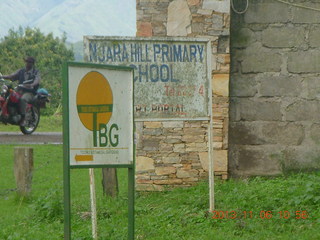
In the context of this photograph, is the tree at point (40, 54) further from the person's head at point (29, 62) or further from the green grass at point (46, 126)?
the person's head at point (29, 62)

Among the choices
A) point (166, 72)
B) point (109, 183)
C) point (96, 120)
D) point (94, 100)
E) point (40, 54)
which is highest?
point (40, 54)

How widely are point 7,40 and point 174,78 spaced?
93.2 ft

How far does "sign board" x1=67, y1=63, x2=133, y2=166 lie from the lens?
4.65 meters

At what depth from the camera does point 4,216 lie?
26.6ft

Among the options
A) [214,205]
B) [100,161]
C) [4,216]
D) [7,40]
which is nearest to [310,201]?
[214,205]

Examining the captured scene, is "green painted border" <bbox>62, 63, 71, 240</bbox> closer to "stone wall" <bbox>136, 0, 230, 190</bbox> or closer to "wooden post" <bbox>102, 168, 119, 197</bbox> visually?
"wooden post" <bbox>102, 168, 119, 197</bbox>

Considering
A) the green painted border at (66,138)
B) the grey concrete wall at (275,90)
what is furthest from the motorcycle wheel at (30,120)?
the green painted border at (66,138)

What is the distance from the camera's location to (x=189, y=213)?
6.98 metres

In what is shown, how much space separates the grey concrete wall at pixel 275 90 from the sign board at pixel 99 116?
3890 mm
